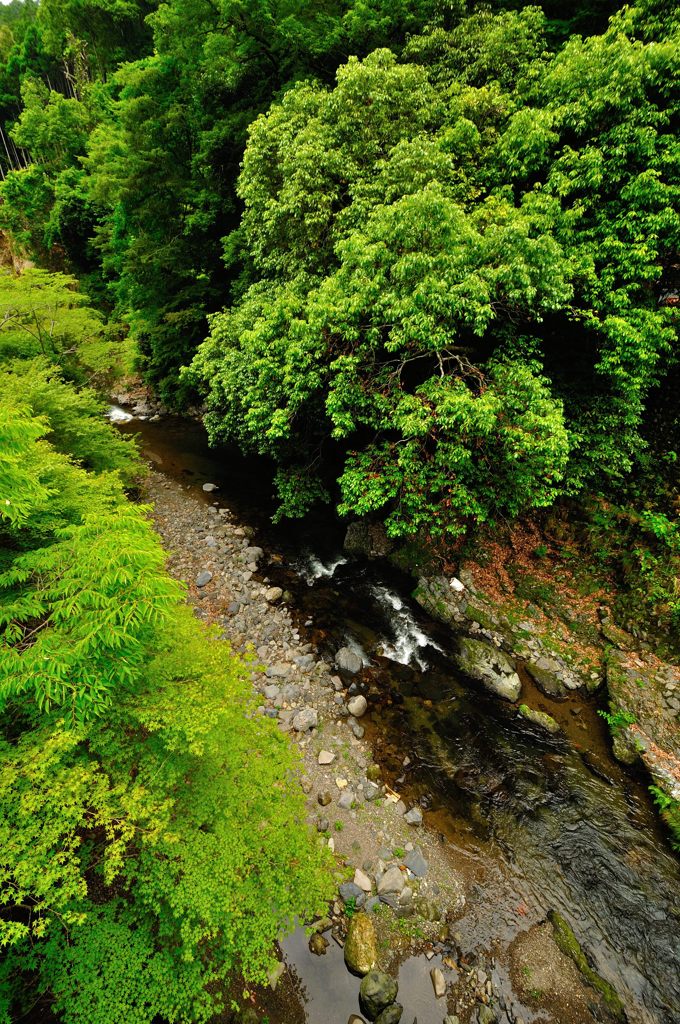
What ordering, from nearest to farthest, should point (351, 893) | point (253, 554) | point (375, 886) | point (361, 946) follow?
point (361, 946), point (351, 893), point (375, 886), point (253, 554)

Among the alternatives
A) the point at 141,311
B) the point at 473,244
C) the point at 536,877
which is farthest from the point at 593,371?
the point at 141,311

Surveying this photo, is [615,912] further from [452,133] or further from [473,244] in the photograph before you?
[452,133]

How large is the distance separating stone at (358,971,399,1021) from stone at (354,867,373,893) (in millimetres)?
879

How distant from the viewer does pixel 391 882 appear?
607 centimetres

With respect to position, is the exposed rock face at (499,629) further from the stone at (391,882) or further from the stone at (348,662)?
the stone at (391,882)

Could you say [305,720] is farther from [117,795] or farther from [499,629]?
[499,629]

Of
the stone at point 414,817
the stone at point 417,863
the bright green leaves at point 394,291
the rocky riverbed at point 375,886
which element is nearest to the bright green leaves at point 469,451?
the bright green leaves at point 394,291

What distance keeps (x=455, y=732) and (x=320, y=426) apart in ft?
27.2

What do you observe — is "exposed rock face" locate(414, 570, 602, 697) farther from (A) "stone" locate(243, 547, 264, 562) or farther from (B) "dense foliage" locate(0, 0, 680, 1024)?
(A) "stone" locate(243, 547, 264, 562)

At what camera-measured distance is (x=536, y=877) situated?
20.7ft

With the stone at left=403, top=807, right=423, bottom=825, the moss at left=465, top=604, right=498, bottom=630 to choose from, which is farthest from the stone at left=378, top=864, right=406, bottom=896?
the moss at left=465, top=604, right=498, bottom=630

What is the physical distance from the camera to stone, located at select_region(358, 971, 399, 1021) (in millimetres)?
5094

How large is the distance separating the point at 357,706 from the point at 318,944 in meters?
3.50

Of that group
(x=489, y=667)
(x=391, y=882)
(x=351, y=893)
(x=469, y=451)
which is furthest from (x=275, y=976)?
(x=469, y=451)
